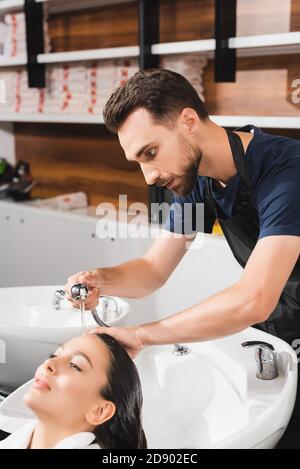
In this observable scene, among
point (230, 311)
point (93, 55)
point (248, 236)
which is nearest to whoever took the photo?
point (230, 311)

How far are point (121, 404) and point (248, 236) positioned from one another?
0.60 m

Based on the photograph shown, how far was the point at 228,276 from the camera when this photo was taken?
232 cm

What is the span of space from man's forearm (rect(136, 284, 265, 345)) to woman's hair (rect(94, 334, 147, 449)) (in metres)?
0.08

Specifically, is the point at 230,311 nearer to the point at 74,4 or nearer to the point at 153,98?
the point at 153,98

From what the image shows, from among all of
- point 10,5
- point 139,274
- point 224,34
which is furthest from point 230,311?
point 10,5

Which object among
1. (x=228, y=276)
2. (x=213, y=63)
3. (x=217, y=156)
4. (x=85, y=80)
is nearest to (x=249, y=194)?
(x=217, y=156)

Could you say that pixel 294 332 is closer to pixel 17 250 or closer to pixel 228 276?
pixel 228 276

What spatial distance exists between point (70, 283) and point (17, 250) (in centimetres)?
177

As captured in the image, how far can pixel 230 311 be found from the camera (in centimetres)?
115

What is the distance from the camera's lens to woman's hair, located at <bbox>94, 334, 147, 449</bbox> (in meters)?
1.03

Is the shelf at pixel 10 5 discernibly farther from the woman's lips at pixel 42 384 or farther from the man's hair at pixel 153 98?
the woman's lips at pixel 42 384

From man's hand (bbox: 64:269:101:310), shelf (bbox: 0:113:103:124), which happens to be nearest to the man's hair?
man's hand (bbox: 64:269:101:310)

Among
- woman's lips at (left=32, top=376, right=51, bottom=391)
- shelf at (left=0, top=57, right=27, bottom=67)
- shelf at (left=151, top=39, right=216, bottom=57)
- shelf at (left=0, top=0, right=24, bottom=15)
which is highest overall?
shelf at (left=0, top=0, right=24, bottom=15)

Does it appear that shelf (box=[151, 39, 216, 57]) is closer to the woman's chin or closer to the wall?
the wall
